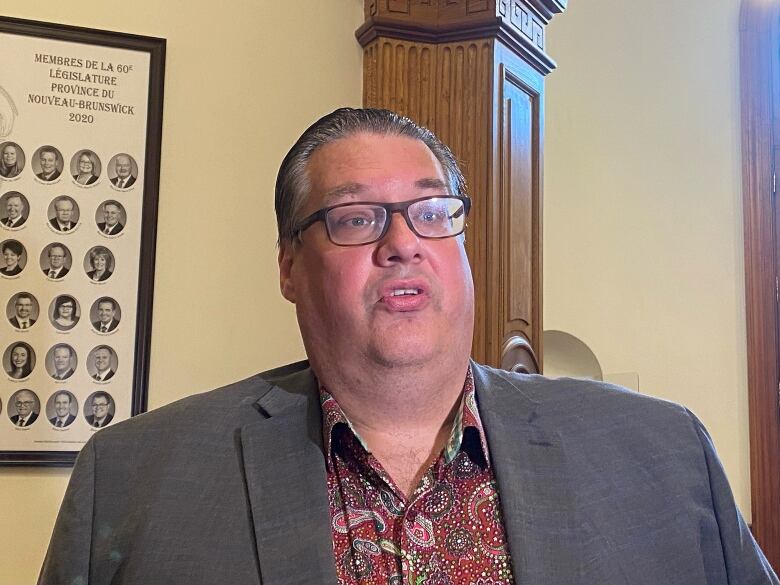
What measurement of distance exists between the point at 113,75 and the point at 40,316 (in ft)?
2.06

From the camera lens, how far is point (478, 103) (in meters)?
2.41

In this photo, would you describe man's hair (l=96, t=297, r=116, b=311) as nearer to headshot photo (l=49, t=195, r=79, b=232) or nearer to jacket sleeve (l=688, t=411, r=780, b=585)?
headshot photo (l=49, t=195, r=79, b=232)

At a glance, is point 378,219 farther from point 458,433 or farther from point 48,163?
point 48,163

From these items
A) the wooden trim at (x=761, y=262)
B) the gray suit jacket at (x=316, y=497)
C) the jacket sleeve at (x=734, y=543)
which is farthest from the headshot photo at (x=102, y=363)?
the wooden trim at (x=761, y=262)

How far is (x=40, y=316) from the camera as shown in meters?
2.21

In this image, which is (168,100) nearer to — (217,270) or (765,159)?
(217,270)

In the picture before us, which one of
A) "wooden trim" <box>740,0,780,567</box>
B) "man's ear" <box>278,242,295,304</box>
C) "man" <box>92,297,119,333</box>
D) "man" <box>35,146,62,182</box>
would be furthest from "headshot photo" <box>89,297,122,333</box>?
"wooden trim" <box>740,0,780,567</box>

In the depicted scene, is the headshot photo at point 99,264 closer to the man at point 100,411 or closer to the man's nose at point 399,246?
the man at point 100,411

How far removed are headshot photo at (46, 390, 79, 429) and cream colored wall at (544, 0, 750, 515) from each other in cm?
185

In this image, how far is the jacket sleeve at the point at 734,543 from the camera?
1.37 m

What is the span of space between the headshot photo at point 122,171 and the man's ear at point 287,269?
842mm

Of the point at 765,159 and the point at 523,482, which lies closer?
the point at 523,482

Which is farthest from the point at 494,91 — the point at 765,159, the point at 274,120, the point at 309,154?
the point at 765,159

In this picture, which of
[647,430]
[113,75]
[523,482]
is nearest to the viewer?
[523,482]
